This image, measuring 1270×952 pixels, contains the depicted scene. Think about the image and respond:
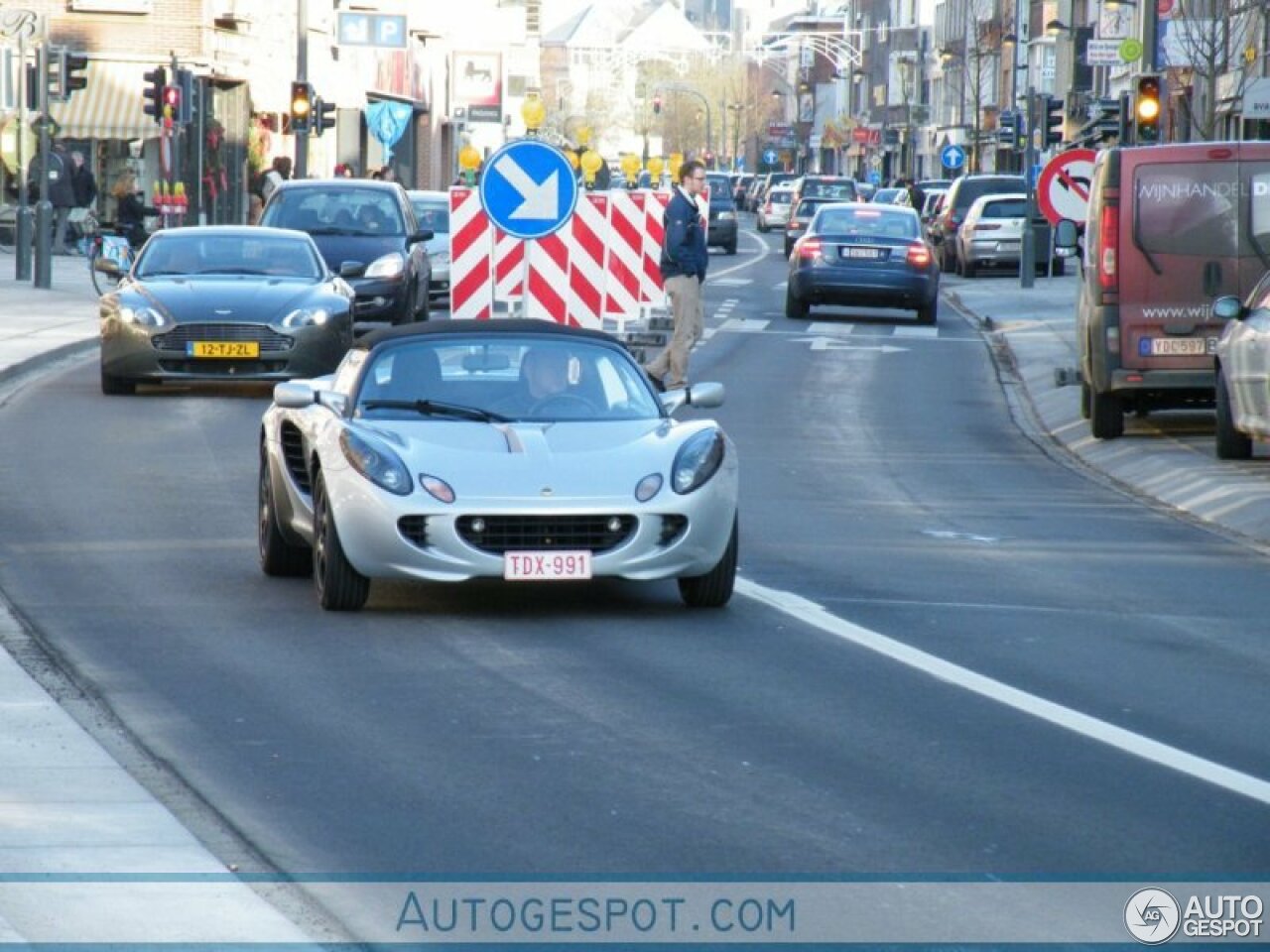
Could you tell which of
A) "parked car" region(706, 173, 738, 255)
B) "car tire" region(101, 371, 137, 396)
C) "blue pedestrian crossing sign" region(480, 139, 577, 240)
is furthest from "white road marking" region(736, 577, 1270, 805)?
"parked car" region(706, 173, 738, 255)

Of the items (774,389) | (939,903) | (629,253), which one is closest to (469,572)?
(939,903)

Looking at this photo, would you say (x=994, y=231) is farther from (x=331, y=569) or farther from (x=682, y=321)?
(x=331, y=569)

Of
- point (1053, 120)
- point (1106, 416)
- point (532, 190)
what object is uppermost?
point (1053, 120)

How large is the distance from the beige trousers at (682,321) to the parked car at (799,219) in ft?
117

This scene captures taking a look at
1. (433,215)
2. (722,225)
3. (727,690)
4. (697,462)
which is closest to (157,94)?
(433,215)

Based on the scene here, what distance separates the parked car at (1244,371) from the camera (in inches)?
683

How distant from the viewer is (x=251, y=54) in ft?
198

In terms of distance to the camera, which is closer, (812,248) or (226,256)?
(226,256)

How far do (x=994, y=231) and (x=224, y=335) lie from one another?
29675 millimetres

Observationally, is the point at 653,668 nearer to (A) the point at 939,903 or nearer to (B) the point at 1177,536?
(A) the point at 939,903

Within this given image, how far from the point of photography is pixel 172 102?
142 ft

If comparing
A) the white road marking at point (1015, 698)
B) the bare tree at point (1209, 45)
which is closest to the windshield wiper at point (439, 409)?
the white road marking at point (1015, 698)

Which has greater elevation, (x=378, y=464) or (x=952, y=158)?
(x=952, y=158)

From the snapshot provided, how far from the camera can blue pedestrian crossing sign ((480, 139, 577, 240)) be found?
66.2 ft
